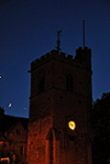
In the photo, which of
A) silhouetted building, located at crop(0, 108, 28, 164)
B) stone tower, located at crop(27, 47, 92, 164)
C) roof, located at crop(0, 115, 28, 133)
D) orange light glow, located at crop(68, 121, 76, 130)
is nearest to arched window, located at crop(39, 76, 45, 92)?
stone tower, located at crop(27, 47, 92, 164)

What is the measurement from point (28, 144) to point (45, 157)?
18.0 feet

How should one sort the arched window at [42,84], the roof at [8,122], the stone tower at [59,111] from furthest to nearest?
1. the roof at [8,122]
2. the arched window at [42,84]
3. the stone tower at [59,111]

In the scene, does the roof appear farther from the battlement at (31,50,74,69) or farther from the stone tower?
the battlement at (31,50,74,69)

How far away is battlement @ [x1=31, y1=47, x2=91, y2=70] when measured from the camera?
52675mm

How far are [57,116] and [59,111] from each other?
885 mm

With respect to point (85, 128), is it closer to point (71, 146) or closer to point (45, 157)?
point (71, 146)

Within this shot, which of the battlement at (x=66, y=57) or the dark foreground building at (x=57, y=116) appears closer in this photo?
the dark foreground building at (x=57, y=116)

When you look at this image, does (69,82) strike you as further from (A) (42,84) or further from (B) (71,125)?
(B) (71,125)

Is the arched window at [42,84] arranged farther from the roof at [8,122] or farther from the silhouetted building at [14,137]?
the silhouetted building at [14,137]

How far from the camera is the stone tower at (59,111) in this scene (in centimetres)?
4800

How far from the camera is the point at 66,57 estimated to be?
53.6 meters

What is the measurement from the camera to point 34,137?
5122 centimetres

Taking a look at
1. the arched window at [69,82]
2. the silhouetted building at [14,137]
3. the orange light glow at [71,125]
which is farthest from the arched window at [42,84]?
the orange light glow at [71,125]

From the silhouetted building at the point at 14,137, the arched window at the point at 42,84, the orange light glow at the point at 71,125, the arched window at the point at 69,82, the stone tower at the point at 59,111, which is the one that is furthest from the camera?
the arched window at the point at 42,84
